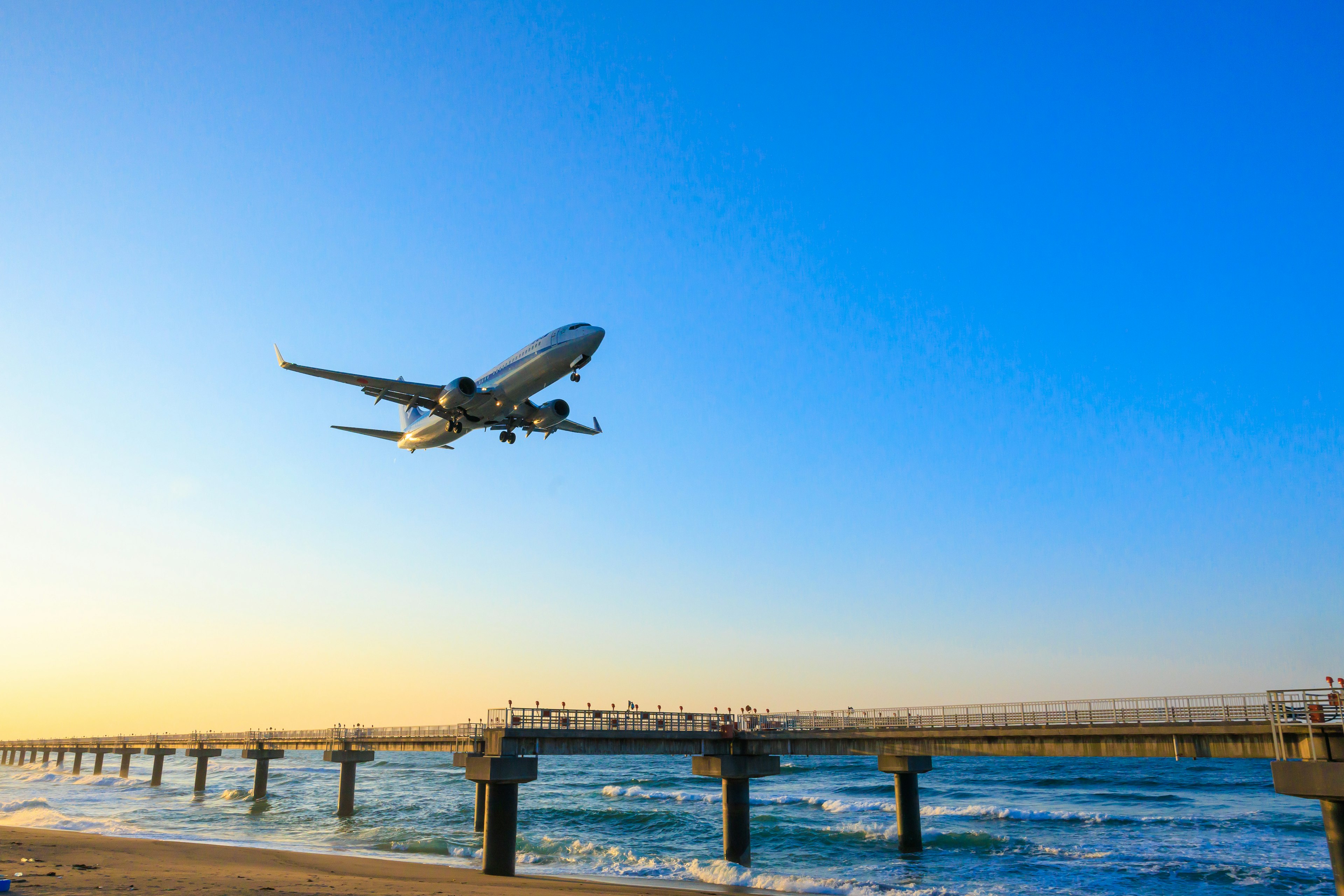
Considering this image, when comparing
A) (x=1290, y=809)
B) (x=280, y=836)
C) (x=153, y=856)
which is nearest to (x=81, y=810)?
(x=280, y=836)

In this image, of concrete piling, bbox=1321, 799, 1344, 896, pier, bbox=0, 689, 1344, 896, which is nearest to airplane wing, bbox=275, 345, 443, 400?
pier, bbox=0, 689, 1344, 896

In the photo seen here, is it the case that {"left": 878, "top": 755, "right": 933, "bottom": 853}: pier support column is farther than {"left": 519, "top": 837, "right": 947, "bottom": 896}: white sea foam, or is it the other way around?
{"left": 878, "top": 755, "right": 933, "bottom": 853}: pier support column

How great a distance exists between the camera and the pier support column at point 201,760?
92.2 m

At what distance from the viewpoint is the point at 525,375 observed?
3869cm

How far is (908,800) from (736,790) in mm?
10447

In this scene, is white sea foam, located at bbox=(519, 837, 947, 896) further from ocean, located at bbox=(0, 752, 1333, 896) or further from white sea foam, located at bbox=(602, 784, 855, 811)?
white sea foam, located at bbox=(602, 784, 855, 811)

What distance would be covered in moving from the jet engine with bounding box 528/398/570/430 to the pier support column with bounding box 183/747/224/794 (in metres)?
74.2

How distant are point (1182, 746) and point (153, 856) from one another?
138 feet

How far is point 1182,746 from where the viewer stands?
31219 millimetres

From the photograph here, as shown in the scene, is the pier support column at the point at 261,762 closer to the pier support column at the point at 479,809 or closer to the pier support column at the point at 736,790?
the pier support column at the point at 479,809

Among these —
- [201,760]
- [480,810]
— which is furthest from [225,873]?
[201,760]

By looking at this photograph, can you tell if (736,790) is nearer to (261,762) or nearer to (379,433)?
(379,433)

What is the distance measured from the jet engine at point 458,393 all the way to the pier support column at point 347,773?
130 feet

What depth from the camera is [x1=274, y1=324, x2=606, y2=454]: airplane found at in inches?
1479
